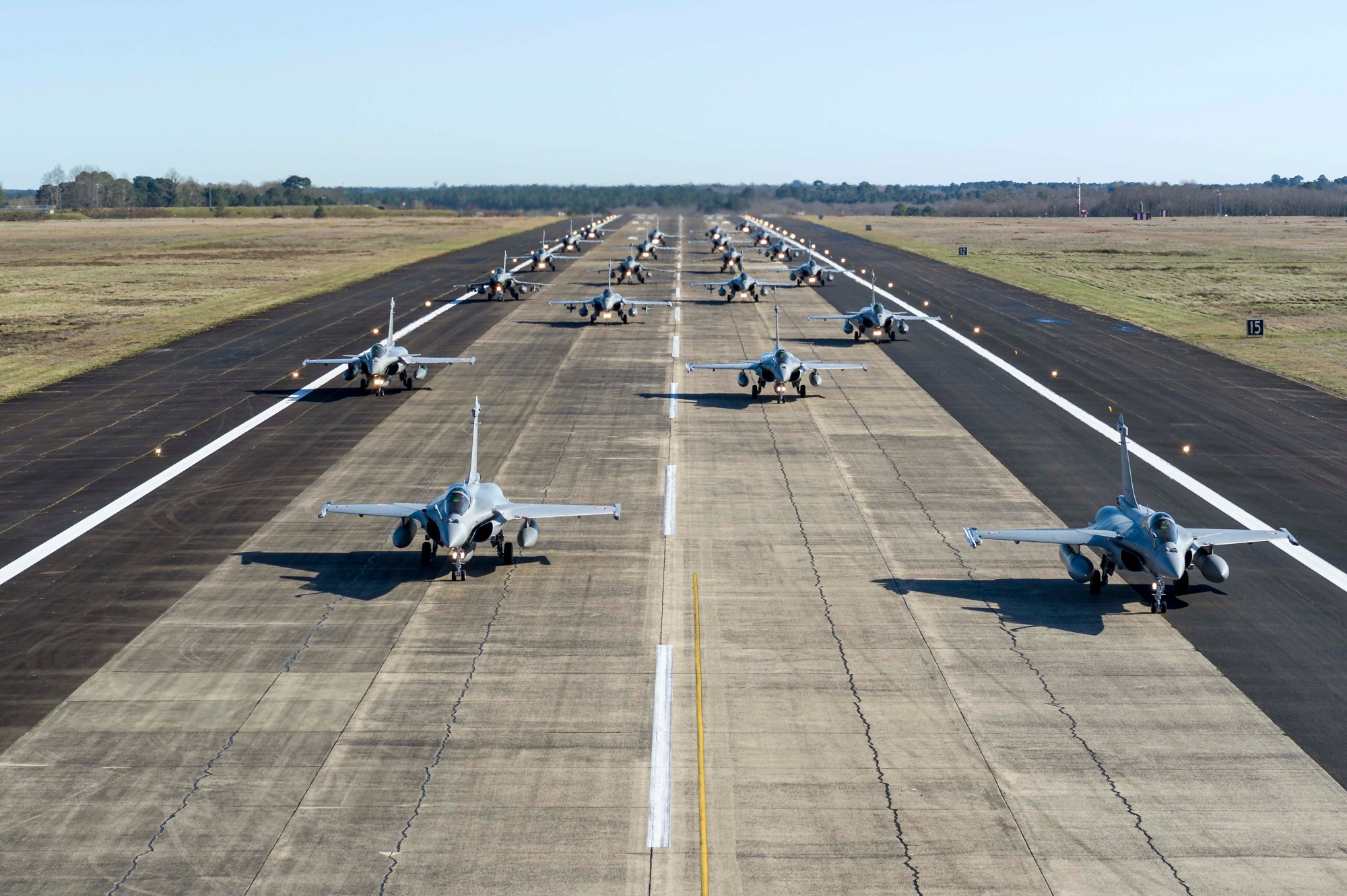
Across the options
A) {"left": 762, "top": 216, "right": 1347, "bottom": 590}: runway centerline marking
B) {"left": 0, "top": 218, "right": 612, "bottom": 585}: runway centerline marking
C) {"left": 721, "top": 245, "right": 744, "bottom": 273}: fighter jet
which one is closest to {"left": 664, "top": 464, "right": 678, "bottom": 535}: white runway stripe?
{"left": 762, "top": 216, "right": 1347, "bottom": 590}: runway centerline marking

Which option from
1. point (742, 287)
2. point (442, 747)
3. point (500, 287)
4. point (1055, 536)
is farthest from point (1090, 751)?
point (500, 287)

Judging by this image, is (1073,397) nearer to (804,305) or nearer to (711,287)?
(804,305)

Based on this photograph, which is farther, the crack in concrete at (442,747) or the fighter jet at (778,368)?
the fighter jet at (778,368)

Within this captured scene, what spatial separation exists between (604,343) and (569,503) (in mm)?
35382

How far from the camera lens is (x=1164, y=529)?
83.8ft

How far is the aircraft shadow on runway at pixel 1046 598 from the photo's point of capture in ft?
86.6

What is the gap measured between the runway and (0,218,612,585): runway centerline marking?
5.74 ft

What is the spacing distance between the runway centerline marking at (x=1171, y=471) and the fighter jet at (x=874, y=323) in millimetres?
3608

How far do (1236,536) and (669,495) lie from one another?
16768 millimetres

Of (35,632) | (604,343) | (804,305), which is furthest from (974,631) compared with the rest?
(804,305)

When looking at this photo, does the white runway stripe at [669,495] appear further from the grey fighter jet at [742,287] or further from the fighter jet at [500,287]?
the fighter jet at [500,287]

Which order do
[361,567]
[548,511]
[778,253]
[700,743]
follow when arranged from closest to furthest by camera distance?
1. [700,743]
2. [548,511]
3. [361,567]
4. [778,253]

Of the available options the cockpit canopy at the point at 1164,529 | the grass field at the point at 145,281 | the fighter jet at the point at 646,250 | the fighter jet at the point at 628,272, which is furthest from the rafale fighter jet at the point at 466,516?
the fighter jet at the point at 646,250

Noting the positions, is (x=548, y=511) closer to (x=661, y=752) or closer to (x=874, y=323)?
(x=661, y=752)
